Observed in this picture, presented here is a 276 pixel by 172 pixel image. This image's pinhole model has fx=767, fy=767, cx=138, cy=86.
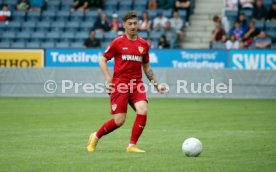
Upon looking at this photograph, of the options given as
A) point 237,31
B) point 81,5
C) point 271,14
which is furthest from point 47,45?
point 271,14

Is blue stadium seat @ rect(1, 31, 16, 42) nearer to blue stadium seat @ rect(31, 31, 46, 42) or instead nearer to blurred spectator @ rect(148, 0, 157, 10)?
blue stadium seat @ rect(31, 31, 46, 42)

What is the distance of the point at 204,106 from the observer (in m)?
22.7

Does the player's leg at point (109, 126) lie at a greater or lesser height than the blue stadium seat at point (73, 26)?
greater

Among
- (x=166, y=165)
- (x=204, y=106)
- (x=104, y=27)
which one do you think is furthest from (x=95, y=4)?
(x=166, y=165)

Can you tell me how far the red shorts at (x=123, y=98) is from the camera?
11367 mm

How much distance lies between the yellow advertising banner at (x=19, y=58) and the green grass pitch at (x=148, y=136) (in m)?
3.78

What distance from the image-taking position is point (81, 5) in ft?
108

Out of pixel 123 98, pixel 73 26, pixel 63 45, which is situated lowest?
pixel 63 45

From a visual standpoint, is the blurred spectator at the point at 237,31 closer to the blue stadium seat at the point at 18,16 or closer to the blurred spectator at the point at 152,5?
the blurred spectator at the point at 152,5

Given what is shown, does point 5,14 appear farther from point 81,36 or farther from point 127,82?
point 127,82

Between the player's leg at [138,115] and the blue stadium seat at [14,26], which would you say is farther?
the blue stadium seat at [14,26]

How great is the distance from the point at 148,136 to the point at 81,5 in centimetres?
1933

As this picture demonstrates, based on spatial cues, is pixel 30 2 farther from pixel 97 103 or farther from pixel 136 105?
pixel 136 105

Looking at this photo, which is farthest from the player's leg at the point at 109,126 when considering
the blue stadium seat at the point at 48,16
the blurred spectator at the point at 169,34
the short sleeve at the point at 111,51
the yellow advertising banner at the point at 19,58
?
the blue stadium seat at the point at 48,16
